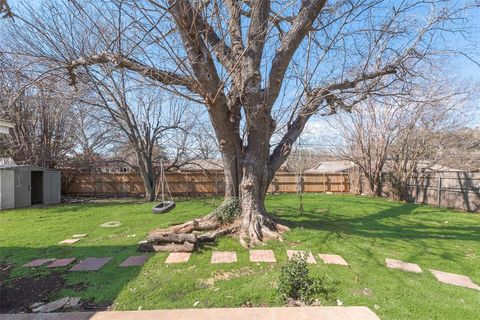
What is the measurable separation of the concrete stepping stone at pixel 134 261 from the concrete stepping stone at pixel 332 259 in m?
Result: 2.56

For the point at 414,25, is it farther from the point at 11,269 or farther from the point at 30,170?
the point at 30,170

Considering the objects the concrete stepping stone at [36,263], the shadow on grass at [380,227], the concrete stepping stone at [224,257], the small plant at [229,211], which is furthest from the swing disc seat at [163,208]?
the shadow on grass at [380,227]

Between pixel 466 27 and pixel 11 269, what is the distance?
805 centimetres

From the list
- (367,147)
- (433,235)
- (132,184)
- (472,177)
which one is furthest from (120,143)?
(472,177)

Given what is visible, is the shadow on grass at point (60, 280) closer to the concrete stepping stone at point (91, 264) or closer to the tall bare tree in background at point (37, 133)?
the concrete stepping stone at point (91, 264)

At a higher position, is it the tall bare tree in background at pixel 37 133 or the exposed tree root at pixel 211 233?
the tall bare tree in background at pixel 37 133

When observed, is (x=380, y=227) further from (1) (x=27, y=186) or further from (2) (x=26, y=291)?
(1) (x=27, y=186)

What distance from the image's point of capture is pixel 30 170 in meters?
11.8

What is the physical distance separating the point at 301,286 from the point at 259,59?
3.83m

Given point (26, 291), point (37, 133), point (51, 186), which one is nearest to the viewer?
point (26, 291)

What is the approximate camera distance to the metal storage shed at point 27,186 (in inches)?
425

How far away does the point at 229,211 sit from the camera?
5.74 m

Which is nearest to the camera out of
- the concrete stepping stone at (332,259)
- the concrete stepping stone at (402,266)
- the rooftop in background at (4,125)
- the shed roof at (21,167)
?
the concrete stepping stone at (402,266)

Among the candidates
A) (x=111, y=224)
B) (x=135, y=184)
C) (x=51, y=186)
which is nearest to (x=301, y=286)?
(x=111, y=224)
